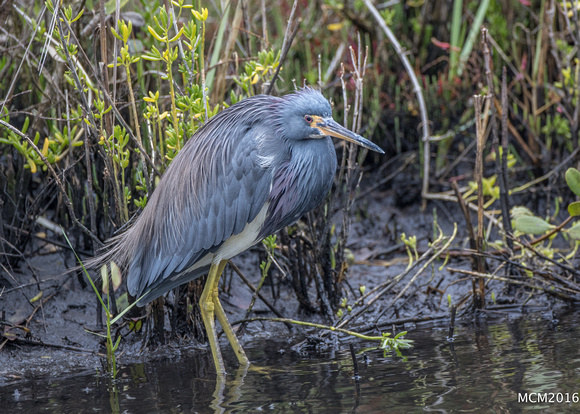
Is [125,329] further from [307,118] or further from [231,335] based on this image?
[307,118]

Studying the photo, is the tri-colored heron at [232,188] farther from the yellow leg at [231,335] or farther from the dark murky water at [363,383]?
the dark murky water at [363,383]

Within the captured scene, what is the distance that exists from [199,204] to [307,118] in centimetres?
77

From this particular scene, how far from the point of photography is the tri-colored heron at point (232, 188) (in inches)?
144

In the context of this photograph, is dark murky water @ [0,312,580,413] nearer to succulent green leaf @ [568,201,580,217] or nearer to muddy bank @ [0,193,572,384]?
muddy bank @ [0,193,572,384]

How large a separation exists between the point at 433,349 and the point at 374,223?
7.65 ft

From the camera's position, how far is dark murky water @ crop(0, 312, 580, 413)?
2934 mm

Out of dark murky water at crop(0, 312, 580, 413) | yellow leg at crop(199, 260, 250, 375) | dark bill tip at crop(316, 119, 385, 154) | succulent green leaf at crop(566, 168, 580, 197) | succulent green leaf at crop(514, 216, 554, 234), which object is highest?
dark bill tip at crop(316, 119, 385, 154)

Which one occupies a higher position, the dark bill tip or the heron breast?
the dark bill tip

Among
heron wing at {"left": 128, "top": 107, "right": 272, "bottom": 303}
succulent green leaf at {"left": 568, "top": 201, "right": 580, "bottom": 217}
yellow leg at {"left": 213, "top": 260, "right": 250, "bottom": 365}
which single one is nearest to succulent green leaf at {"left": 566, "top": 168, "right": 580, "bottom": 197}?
succulent green leaf at {"left": 568, "top": 201, "right": 580, "bottom": 217}

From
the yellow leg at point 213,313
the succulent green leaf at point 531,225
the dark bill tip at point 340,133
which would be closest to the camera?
the dark bill tip at point 340,133

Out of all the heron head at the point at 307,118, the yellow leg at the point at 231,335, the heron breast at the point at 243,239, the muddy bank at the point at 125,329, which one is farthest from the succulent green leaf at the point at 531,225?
the yellow leg at the point at 231,335

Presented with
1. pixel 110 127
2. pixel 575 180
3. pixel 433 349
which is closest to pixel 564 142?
pixel 575 180

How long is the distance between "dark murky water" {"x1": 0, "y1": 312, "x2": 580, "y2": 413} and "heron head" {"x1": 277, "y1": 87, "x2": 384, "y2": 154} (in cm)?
123

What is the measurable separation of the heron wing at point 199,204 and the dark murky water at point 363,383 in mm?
540
